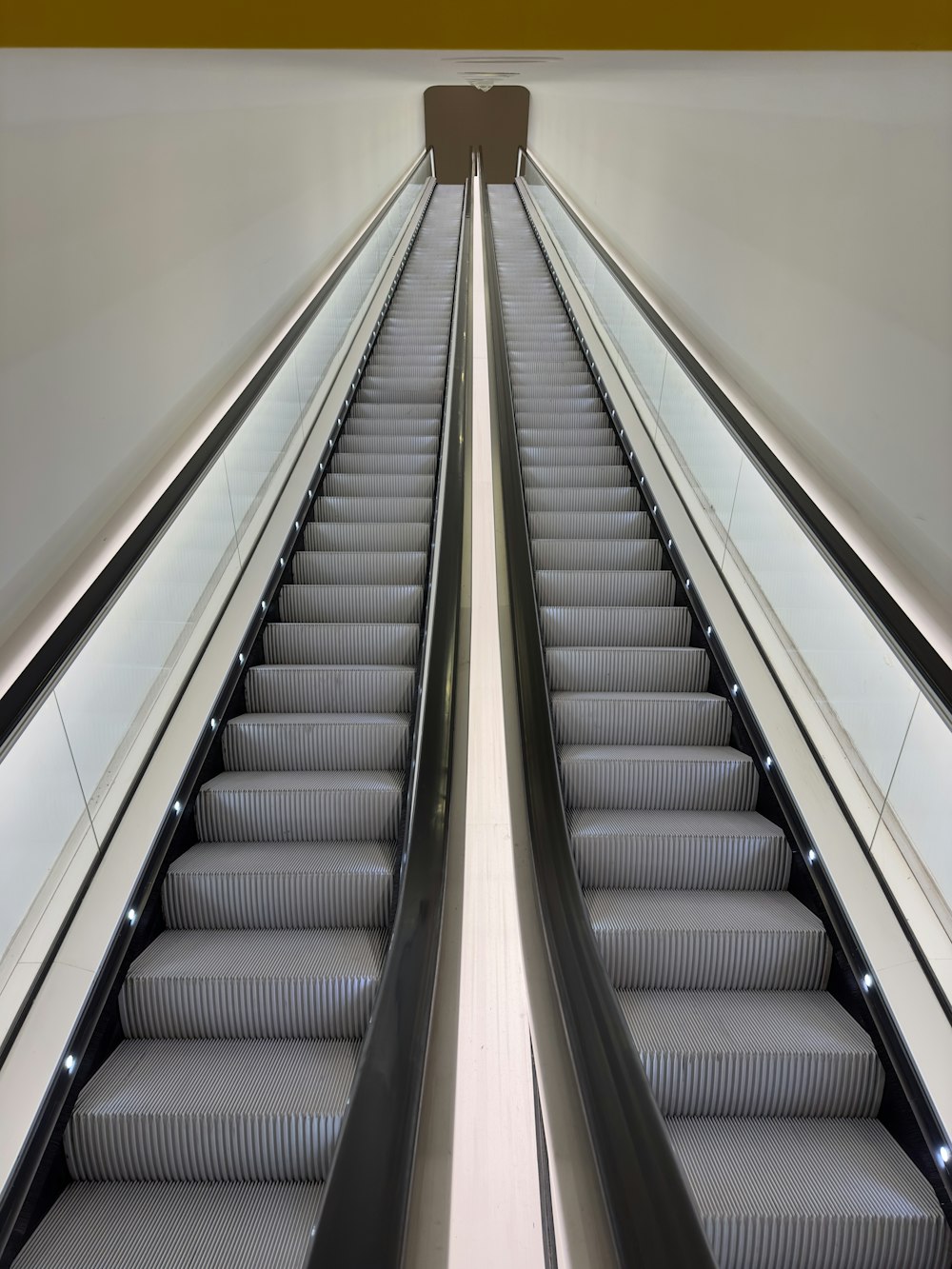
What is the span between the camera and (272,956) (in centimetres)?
270

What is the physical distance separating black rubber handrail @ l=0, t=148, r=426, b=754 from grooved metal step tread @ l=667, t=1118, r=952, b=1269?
6.87 ft

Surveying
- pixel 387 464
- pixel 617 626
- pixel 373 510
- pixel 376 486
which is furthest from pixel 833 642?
pixel 387 464

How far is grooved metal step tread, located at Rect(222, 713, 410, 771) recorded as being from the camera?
3.62 m

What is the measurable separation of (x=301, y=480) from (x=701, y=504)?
2476mm

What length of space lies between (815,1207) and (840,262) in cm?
344

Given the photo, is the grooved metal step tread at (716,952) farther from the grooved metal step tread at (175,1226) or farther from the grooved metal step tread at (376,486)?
the grooved metal step tread at (376,486)

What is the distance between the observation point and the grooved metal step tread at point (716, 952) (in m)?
2.75

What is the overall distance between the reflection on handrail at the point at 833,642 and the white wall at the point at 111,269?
2.47 metres

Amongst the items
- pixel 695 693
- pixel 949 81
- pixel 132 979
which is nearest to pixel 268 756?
pixel 132 979

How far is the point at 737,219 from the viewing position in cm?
489

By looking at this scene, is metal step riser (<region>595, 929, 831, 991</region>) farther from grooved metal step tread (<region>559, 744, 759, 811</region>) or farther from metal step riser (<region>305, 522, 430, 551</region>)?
metal step riser (<region>305, 522, 430, 551</region>)

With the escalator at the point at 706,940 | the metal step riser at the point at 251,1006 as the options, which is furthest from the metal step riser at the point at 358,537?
the metal step riser at the point at 251,1006

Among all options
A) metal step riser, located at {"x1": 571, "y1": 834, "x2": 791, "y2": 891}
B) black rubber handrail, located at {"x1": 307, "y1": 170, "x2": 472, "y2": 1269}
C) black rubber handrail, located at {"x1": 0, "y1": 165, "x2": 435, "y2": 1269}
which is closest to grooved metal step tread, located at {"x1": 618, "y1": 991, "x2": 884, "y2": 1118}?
metal step riser, located at {"x1": 571, "y1": 834, "x2": 791, "y2": 891}

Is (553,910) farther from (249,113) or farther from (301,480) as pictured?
(249,113)
